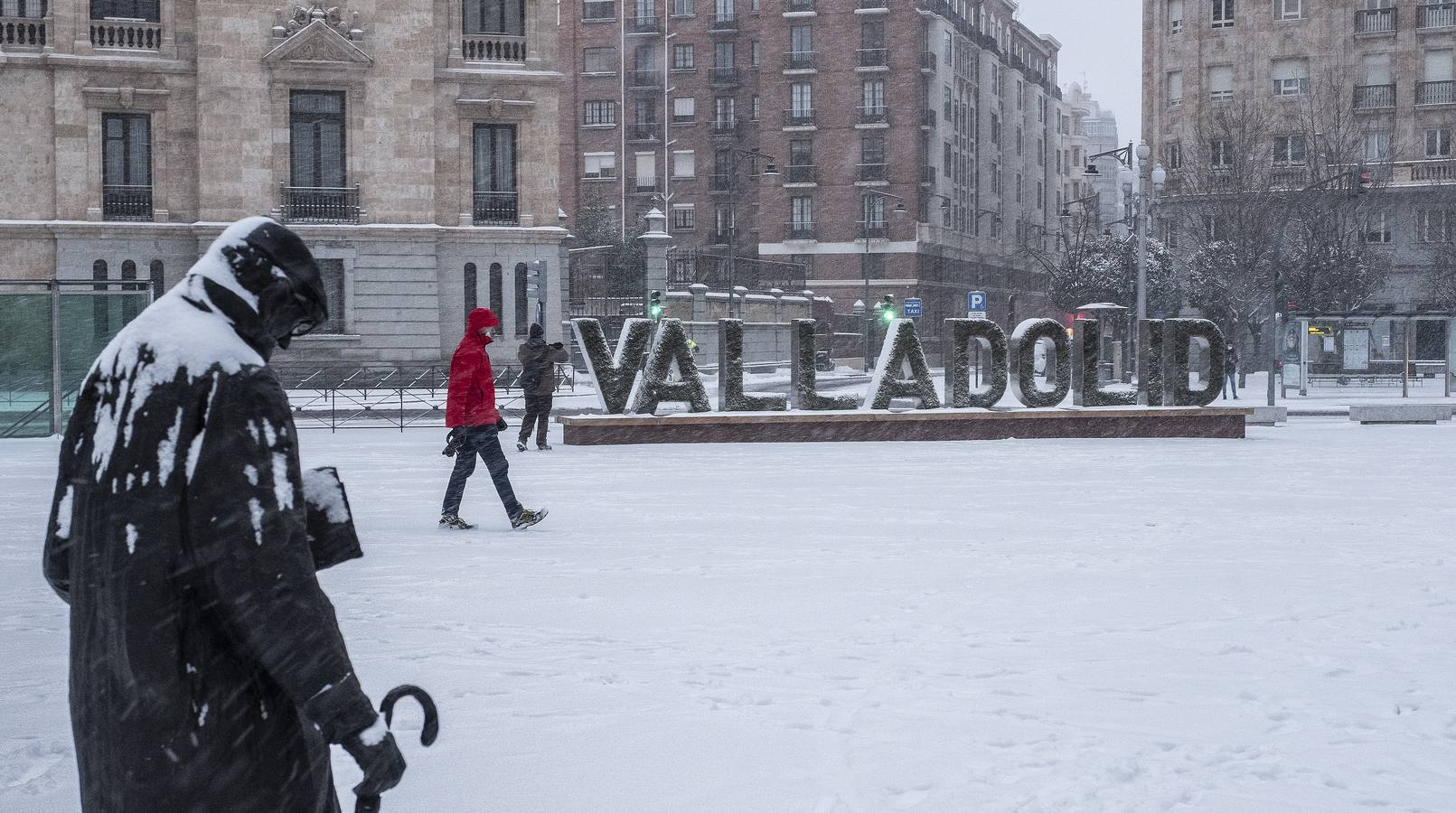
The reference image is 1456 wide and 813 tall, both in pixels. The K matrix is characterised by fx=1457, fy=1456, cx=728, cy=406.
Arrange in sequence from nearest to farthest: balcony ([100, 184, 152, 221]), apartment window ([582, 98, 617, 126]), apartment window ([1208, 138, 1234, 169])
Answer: balcony ([100, 184, 152, 221]) → apartment window ([1208, 138, 1234, 169]) → apartment window ([582, 98, 617, 126])

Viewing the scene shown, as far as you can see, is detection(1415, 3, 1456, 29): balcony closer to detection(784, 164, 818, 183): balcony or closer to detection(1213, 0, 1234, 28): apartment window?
detection(1213, 0, 1234, 28): apartment window

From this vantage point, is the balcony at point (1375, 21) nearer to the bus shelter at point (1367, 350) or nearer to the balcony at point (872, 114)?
the bus shelter at point (1367, 350)

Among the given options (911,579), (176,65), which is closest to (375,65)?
(176,65)

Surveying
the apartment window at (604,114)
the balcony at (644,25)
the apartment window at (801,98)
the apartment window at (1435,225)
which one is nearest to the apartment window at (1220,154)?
the apartment window at (1435,225)

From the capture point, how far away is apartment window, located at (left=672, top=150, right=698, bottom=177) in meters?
70.4

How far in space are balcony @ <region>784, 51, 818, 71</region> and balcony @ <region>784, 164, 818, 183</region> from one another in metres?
4.49

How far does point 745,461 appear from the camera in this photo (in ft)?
58.6

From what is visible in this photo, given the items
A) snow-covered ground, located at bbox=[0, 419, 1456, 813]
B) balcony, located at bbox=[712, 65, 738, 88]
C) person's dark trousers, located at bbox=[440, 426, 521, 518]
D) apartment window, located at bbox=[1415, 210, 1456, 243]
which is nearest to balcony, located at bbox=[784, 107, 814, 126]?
balcony, located at bbox=[712, 65, 738, 88]

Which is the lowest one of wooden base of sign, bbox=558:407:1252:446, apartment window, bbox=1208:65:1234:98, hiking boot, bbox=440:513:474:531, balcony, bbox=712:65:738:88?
hiking boot, bbox=440:513:474:531

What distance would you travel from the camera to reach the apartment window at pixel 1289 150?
52625 mm

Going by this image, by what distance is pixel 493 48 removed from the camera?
119ft

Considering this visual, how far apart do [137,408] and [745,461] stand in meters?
15.5

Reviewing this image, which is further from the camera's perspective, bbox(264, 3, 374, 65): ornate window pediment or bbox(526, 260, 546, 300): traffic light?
bbox(264, 3, 374, 65): ornate window pediment

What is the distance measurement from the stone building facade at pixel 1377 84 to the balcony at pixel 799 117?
62.8ft
